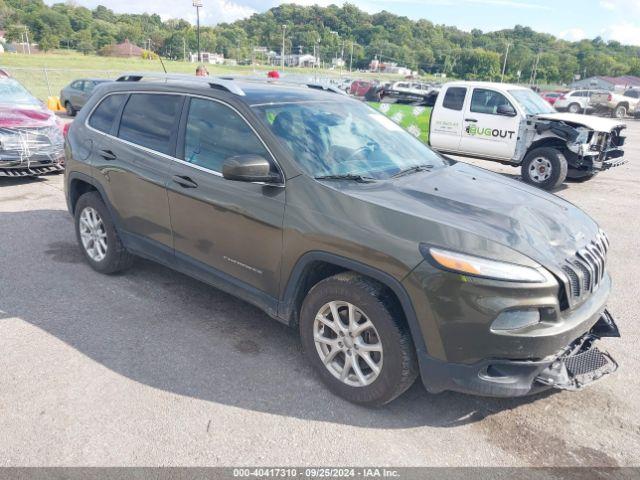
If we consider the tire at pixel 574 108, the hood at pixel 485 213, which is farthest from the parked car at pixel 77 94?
the tire at pixel 574 108

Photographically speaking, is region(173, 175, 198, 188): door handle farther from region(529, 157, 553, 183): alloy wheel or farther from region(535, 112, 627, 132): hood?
region(535, 112, 627, 132): hood

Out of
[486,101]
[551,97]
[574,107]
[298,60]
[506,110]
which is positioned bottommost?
[298,60]

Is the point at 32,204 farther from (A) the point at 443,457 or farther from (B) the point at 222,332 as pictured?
(A) the point at 443,457

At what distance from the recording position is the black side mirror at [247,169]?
3.09 meters

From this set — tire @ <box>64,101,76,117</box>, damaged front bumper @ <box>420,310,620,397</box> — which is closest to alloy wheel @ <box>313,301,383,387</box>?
damaged front bumper @ <box>420,310,620,397</box>

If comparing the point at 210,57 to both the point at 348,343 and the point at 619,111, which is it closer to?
the point at 619,111

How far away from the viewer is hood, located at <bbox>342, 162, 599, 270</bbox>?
2680mm

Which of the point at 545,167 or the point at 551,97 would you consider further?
the point at 551,97

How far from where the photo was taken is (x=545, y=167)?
965 cm

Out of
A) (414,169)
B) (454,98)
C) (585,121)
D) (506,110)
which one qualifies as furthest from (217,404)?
(454,98)

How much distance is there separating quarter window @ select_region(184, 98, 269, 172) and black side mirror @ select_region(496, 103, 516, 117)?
788 centimetres

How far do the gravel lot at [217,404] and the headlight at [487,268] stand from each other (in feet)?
3.17

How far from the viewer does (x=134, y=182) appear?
4.18m

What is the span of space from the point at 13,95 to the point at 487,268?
375 inches
